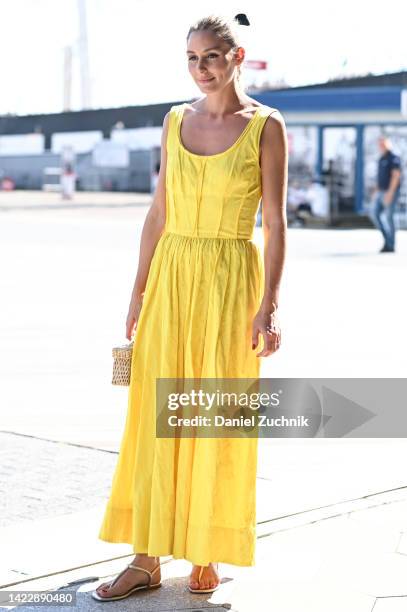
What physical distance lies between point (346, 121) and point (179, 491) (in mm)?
28029

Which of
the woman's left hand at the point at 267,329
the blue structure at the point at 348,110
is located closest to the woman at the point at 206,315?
the woman's left hand at the point at 267,329

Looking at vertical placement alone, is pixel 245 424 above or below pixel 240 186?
below

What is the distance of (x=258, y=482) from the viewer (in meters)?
5.70

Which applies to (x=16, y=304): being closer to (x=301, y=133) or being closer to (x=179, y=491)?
(x=179, y=491)

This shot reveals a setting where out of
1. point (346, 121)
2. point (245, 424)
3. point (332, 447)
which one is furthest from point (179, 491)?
point (346, 121)

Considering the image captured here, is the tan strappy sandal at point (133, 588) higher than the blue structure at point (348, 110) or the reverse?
the reverse

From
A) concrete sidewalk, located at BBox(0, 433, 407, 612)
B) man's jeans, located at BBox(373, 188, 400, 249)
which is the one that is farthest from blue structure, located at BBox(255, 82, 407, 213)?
concrete sidewalk, located at BBox(0, 433, 407, 612)

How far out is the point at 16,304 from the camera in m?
12.7

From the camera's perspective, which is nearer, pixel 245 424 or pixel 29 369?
pixel 245 424

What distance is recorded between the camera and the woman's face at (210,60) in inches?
159

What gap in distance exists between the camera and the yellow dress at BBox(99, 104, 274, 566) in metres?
4.09

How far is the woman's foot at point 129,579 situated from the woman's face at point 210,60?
5.11 ft

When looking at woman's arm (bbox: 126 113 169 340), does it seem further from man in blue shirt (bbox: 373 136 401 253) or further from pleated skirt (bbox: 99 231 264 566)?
man in blue shirt (bbox: 373 136 401 253)

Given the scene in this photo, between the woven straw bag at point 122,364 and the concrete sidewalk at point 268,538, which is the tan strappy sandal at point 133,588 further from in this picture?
the woven straw bag at point 122,364
